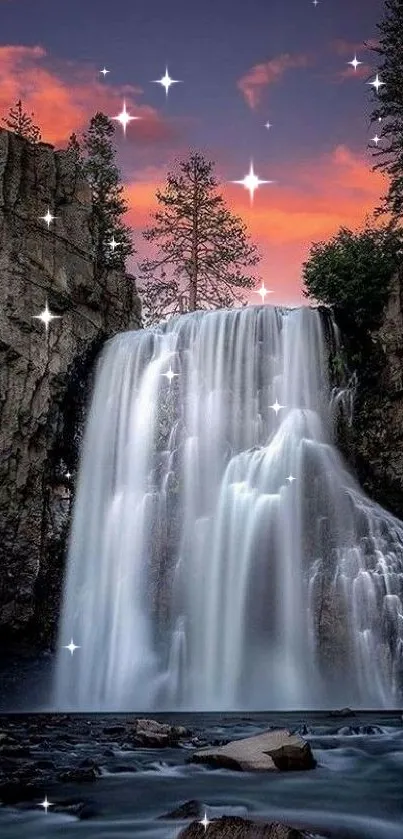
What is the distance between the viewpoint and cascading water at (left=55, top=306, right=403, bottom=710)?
1489 centimetres

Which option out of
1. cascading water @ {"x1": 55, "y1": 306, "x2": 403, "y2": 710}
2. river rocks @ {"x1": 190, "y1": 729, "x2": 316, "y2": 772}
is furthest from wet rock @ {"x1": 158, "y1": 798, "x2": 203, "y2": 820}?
cascading water @ {"x1": 55, "y1": 306, "x2": 403, "y2": 710}

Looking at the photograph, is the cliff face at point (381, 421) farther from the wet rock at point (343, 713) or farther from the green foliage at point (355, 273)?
Answer: the wet rock at point (343, 713)

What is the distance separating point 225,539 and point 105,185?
25116 mm

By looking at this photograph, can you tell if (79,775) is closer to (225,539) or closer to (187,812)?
(187,812)

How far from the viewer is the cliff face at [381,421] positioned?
18969 millimetres

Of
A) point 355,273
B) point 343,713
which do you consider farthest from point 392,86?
point 343,713

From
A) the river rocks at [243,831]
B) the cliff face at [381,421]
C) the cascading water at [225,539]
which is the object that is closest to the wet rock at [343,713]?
the cascading water at [225,539]

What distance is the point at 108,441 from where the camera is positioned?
20.5 meters

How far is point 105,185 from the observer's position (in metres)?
36.1

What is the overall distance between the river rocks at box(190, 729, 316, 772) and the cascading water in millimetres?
6735

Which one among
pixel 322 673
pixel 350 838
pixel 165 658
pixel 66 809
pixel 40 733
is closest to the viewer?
pixel 350 838

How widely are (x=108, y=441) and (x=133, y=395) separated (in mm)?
1665

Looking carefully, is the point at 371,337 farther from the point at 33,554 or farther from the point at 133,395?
the point at 33,554

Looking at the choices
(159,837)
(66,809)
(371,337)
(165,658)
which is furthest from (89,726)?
(371,337)
